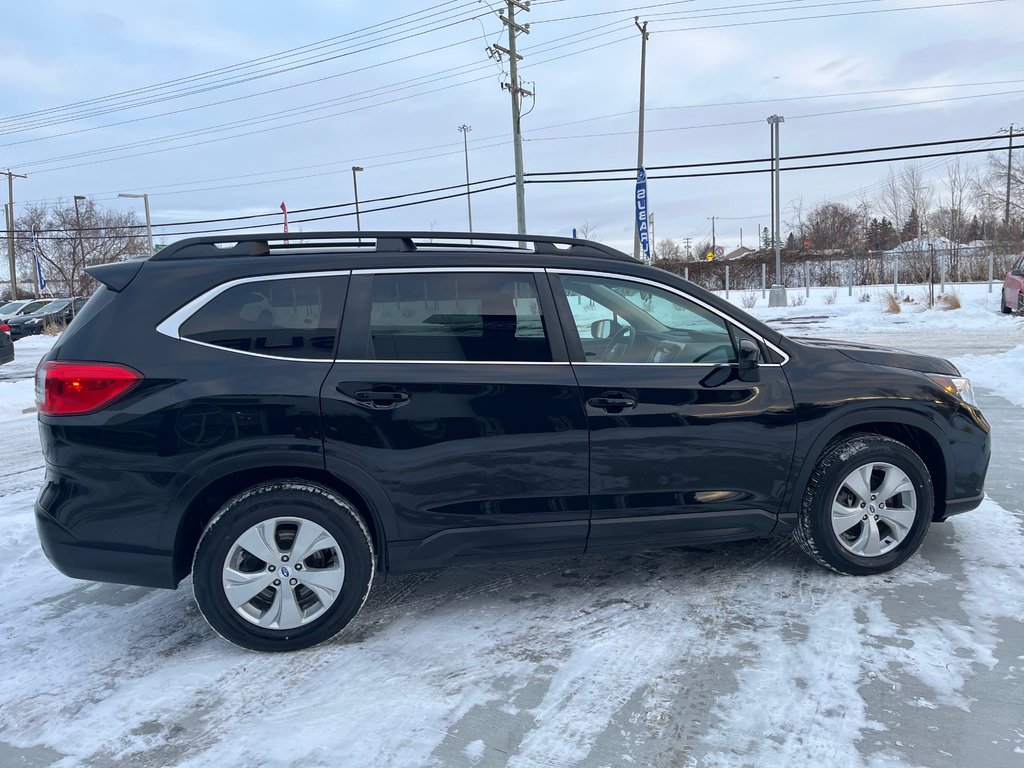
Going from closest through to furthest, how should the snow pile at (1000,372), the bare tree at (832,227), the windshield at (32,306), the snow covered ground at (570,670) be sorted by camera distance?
the snow covered ground at (570,670) < the snow pile at (1000,372) < the windshield at (32,306) < the bare tree at (832,227)

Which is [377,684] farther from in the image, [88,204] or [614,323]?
[88,204]

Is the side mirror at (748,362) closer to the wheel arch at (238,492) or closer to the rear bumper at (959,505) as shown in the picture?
the rear bumper at (959,505)

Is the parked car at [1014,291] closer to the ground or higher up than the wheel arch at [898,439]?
higher up

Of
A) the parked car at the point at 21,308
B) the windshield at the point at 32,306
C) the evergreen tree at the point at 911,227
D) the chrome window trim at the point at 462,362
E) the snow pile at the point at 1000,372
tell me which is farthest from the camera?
the evergreen tree at the point at 911,227

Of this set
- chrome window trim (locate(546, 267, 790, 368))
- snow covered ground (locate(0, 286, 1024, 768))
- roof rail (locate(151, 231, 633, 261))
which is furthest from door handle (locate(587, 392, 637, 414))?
snow covered ground (locate(0, 286, 1024, 768))

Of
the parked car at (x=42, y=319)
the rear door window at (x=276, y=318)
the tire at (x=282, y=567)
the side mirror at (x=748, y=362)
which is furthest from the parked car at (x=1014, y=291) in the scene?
the parked car at (x=42, y=319)

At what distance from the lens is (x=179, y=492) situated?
3209mm

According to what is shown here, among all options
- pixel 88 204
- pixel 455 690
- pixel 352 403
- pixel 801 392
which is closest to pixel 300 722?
pixel 455 690

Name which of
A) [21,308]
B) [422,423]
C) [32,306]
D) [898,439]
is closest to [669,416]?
[422,423]

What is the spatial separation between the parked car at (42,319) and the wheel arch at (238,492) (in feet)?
103

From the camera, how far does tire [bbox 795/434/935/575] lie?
3871mm

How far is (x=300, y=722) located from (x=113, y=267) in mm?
2166

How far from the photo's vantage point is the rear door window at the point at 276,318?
3326mm

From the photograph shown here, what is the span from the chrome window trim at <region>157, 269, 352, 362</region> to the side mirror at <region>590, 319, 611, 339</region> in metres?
1.24
